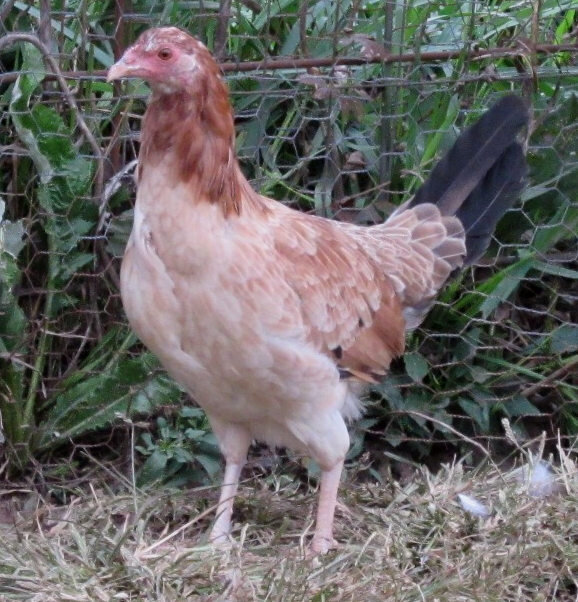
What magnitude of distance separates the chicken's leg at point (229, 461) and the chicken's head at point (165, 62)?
0.91 meters

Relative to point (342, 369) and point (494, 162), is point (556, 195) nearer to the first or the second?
point (494, 162)

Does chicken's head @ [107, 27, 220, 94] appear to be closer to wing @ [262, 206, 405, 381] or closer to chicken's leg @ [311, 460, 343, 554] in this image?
wing @ [262, 206, 405, 381]

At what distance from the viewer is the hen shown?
246cm

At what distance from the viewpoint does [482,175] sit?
3.27 metres

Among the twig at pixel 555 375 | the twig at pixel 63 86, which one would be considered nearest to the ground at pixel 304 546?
the twig at pixel 555 375

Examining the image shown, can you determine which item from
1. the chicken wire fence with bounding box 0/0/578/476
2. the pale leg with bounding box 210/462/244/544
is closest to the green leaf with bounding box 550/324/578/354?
the chicken wire fence with bounding box 0/0/578/476

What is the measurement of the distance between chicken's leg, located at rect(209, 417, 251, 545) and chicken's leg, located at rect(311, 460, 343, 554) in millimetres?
223

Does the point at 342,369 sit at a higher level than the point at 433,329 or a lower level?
higher

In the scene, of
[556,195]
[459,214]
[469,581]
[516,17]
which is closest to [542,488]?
[469,581]

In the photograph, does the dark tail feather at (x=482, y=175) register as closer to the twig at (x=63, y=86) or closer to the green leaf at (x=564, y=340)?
the green leaf at (x=564, y=340)

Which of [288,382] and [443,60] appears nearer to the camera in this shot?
[288,382]

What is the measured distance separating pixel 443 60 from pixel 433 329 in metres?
0.85

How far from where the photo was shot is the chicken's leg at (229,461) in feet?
9.41

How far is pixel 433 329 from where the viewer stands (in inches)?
145
